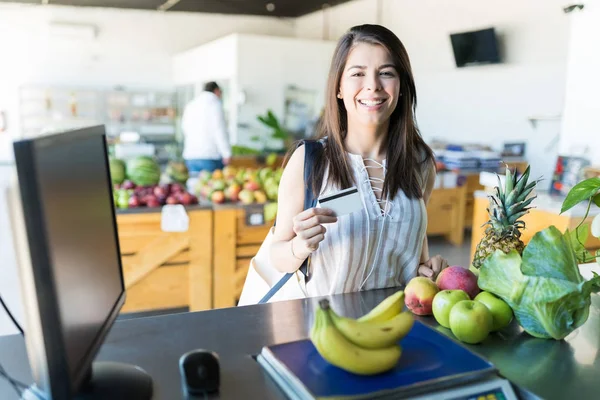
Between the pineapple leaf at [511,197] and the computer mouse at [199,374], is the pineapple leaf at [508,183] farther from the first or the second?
the computer mouse at [199,374]

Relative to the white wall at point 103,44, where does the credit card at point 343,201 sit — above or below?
below

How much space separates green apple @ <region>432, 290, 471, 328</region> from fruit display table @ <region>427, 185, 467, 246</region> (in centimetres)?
433

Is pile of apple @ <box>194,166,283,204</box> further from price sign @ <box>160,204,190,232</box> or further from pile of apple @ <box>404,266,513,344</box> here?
pile of apple @ <box>404,266,513,344</box>

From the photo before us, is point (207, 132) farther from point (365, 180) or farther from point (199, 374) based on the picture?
point (199, 374)

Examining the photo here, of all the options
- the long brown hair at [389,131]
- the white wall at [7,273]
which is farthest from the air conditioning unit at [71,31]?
the long brown hair at [389,131]

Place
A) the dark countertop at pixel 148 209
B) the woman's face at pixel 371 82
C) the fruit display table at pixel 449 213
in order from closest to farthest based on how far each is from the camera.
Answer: the woman's face at pixel 371 82, the dark countertop at pixel 148 209, the fruit display table at pixel 449 213

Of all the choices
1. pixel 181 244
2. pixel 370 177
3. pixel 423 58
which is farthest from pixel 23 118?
pixel 370 177

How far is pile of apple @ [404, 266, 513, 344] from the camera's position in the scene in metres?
1.11

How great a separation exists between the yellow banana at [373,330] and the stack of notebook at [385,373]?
56 mm

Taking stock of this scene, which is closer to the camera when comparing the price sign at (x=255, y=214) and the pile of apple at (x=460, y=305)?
the pile of apple at (x=460, y=305)

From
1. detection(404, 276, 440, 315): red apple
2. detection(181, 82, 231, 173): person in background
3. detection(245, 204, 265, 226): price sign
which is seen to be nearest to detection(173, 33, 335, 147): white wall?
detection(181, 82, 231, 173): person in background

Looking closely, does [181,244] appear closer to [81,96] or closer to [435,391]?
[435,391]

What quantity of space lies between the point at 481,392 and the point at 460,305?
25 cm

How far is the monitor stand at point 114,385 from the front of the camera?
877 mm
